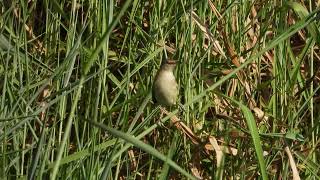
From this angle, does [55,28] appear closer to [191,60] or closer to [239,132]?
[191,60]

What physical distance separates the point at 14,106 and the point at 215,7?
0.80 meters

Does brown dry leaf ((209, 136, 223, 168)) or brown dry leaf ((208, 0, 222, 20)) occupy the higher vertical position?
brown dry leaf ((208, 0, 222, 20))

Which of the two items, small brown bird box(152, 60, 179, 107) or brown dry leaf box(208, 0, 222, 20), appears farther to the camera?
brown dry leaf box(208, 0, 222, 20)

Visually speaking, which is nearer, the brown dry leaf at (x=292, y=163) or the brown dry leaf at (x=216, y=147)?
the brown dry leaf at (x=292, y=163)

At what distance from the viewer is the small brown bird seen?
1702mm

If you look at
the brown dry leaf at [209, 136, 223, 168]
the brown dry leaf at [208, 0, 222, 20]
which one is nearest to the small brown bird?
the brown dry leaf at [209, 136, 223, 168]

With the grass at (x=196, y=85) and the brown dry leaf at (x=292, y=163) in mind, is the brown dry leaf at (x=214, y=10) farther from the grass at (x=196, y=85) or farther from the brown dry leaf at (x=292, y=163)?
the brown dry leaf at (x=292, y=163)

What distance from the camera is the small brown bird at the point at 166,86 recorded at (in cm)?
170

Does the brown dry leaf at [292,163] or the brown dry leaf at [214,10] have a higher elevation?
the brown dry leaf at [214,10]

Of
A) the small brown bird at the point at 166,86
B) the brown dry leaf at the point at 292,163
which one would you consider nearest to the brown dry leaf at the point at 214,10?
the small brown bird at the point at 166,86

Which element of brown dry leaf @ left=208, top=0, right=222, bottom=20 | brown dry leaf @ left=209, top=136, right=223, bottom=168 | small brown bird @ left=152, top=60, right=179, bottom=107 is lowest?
brown dry leaf @ left=209, top=136, right=223, bottom=168

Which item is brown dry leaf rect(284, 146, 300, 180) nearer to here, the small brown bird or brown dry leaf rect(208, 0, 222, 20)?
the small brown bird

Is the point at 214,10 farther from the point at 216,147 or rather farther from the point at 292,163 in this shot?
the point at 292,163

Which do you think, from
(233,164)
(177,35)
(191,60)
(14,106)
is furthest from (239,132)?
(14,106)
